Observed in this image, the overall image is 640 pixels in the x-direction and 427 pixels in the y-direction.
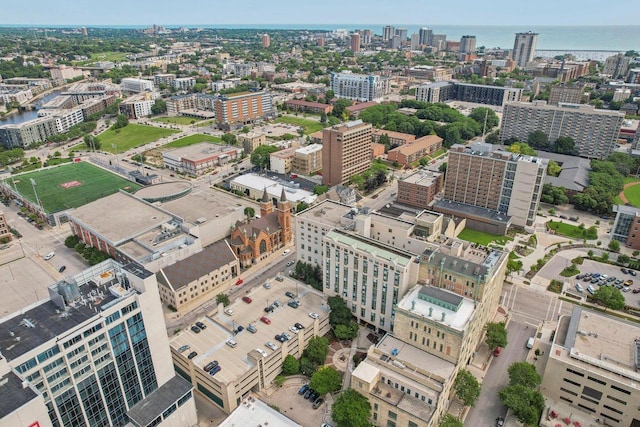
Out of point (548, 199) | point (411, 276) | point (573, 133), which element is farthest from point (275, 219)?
point (573, 133)

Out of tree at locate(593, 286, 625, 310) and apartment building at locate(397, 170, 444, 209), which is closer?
tree at locate(593, 286, 625, 310)

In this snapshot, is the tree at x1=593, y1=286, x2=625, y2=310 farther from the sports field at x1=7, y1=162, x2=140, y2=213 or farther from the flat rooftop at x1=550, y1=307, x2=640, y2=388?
the sports field at x1=7, y1=162, x2=140, y2=213

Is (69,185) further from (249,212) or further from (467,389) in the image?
(467,389)

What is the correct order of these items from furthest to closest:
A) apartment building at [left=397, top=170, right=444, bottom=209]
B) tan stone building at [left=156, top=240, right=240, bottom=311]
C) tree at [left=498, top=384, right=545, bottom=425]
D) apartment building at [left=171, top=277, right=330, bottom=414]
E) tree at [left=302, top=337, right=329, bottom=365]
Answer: apartment building at [left=397, top=170, right=444, bottom=209] → tan stone building at [left=156, top=240, right=240, bottom=311] → tree at [left=302, top=337, right=329, bottom=365] → apartment building at [left=171, top=277, right=330, bottom=414] → tree at [left=498, top=384, right=545, bottom=425]

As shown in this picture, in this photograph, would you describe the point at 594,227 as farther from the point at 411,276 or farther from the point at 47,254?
the point at 47,254

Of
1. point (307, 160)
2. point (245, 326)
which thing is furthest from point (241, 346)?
point (307, 160)

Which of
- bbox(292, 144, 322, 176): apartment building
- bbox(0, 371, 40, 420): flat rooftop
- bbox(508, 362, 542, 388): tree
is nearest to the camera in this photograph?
bbox(0, 371, 40, 420): flat rooftop

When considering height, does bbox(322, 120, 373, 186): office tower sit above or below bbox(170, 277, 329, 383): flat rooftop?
above

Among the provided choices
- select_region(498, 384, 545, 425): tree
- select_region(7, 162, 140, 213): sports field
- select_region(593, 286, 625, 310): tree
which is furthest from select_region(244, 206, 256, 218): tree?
select_region(593, 286, 625, 310): tree
